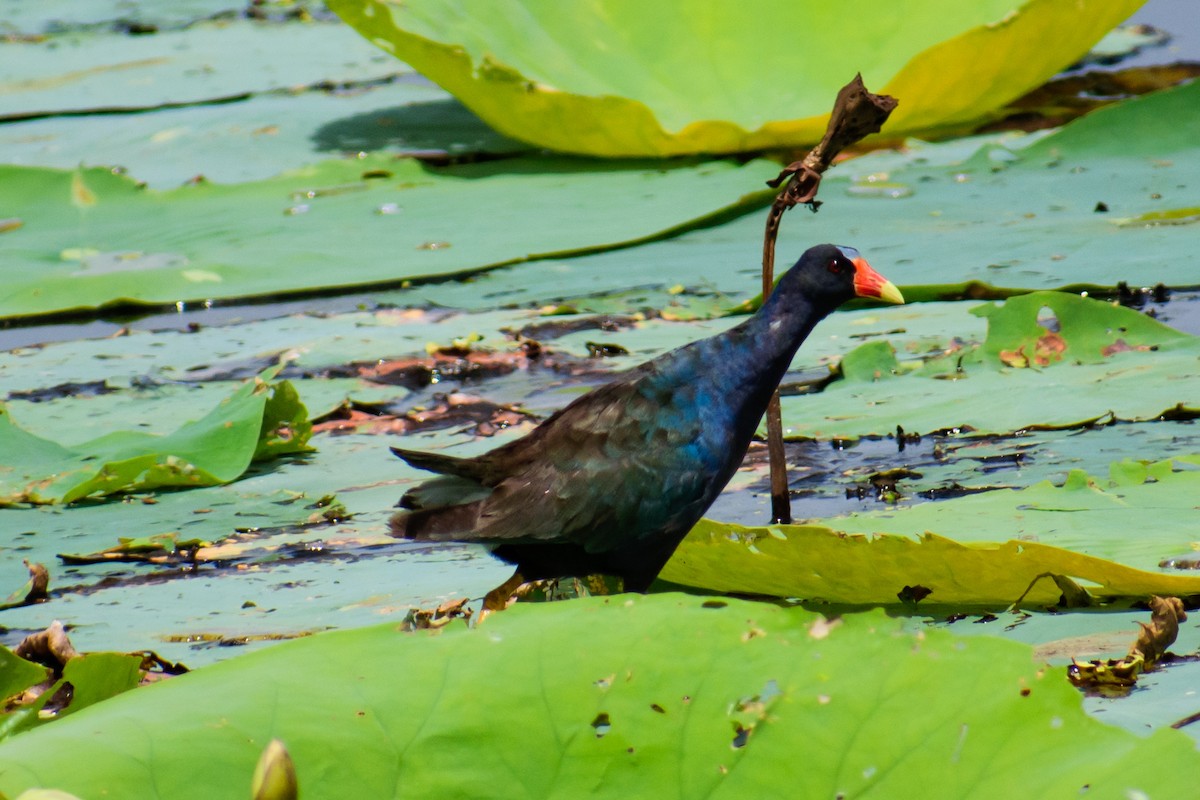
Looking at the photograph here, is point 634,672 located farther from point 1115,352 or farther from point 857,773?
point 1115,352

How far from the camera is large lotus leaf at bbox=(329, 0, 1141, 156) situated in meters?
4.14

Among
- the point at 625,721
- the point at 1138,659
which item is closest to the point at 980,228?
the point at 1138,659

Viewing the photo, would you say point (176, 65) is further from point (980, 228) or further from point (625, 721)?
point (625, 721)

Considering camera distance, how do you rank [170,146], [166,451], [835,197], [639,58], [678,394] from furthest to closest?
[170,146], [639,58], [835,197], [166,451], [678,394]

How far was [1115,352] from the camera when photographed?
2.80 metres

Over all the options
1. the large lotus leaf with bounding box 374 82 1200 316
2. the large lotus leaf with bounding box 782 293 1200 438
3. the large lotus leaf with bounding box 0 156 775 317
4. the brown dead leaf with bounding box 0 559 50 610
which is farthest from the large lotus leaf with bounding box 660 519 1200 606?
the large lotus leaf with bounding box 0 156 775 317

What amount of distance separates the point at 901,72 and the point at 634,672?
119 inches

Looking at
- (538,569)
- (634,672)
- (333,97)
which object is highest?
(333,97)

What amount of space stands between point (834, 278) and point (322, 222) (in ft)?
7.22

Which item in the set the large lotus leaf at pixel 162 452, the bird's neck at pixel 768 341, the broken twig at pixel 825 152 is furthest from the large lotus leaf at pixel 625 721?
the large lotus leaf at pixel 162 452

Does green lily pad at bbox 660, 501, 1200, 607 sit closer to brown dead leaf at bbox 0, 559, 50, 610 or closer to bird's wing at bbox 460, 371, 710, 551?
bird's wing at bbox 460, 371, 710, 551

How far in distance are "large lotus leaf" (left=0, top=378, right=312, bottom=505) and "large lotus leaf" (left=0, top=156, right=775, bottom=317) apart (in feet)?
3.15

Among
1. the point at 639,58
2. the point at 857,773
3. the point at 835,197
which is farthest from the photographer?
the point at 639,58

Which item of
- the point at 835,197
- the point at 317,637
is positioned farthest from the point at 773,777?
the point at 835,197
